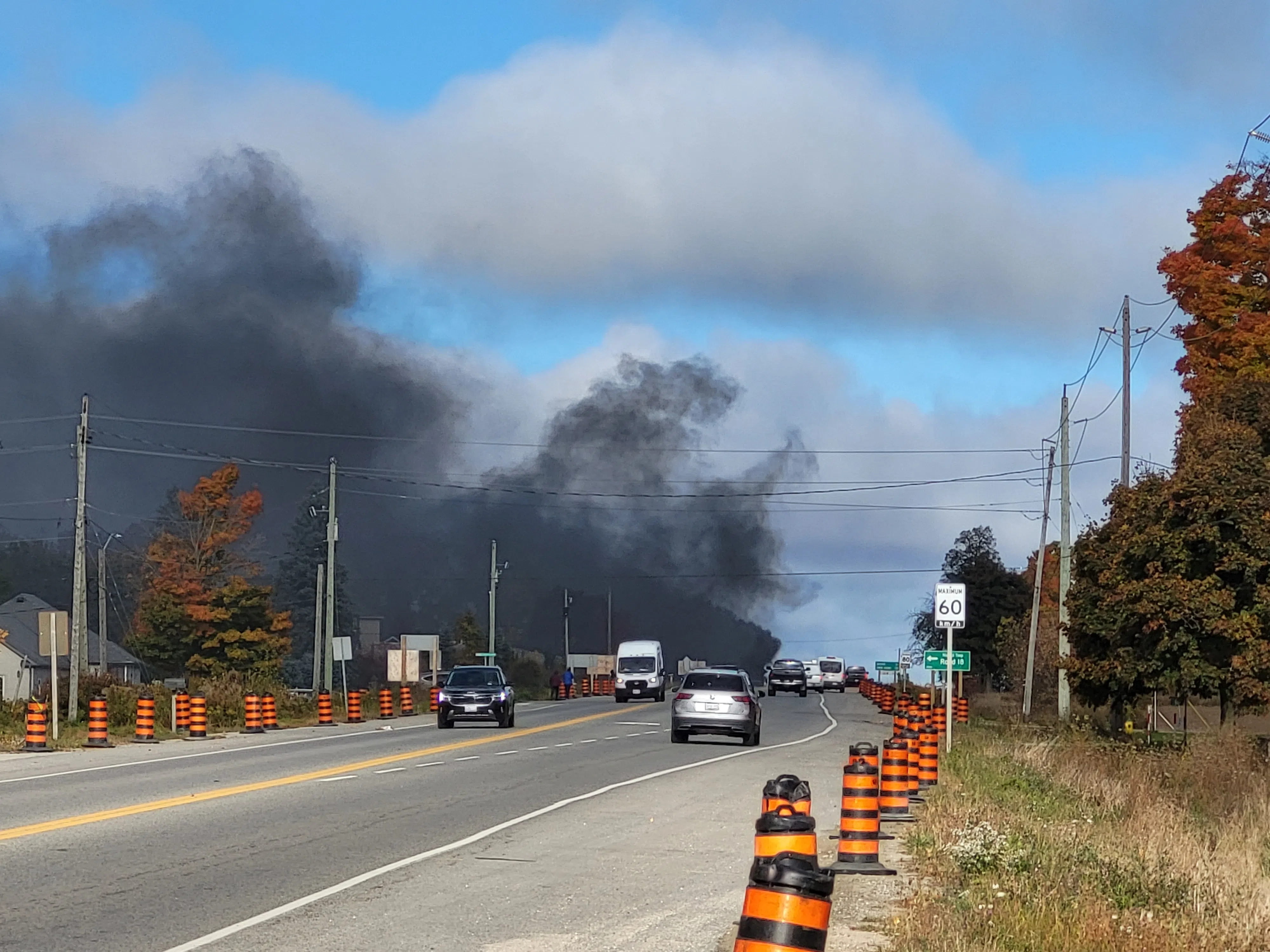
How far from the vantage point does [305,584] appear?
129250 mm

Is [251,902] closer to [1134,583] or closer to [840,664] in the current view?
[1134,583]

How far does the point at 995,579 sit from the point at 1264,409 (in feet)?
188

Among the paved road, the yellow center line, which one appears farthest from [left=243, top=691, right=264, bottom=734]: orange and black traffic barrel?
the yellow center line

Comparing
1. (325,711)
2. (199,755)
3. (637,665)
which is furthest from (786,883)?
(637,665)

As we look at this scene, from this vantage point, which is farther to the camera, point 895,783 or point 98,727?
point 98,727

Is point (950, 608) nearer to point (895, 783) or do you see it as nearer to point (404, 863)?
point (895, 783)

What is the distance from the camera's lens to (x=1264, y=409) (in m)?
38.1

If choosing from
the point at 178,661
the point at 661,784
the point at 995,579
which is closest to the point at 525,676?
the point at 178,661

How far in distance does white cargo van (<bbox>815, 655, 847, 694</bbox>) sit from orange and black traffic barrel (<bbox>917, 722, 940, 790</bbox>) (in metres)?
81.5

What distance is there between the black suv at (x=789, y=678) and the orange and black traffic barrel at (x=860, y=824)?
244 feet

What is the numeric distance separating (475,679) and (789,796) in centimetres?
3489

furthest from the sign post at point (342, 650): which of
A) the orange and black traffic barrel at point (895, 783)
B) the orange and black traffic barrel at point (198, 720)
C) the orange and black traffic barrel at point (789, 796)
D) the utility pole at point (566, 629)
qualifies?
the utility pole at point (566, 629)

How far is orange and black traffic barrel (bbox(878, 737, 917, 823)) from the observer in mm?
18562

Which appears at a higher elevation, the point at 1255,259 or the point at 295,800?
the point at 1255,259
